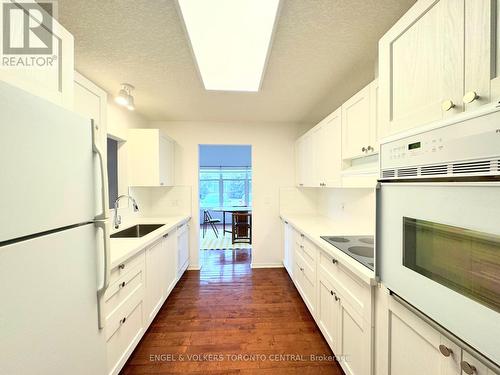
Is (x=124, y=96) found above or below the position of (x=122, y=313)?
above

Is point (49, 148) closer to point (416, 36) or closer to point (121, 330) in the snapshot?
point (121, 330)

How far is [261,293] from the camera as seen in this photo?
8.68ft

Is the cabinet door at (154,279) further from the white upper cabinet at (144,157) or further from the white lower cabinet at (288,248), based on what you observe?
the white lower cabinet at (288,248)

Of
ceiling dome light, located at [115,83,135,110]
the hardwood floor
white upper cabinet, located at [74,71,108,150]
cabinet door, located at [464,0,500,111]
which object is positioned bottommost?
the hardwood floor

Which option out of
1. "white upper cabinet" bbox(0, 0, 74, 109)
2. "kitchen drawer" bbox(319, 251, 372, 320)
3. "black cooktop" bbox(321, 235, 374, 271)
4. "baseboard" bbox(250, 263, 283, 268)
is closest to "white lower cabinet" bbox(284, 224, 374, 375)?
"kitchen drawer" bbox(319, 251, 372, 320)

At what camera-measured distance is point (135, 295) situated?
1.66 meters

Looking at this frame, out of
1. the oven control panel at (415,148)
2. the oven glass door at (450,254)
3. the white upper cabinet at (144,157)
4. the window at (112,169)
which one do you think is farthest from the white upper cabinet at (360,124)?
the window at (112,169)

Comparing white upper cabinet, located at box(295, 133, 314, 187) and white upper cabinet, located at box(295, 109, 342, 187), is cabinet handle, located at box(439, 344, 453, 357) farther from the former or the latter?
white upper cabinet, located at box(295, 133, 314, 187)

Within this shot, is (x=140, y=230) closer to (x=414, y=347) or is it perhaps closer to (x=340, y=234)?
(x=340, y=234)

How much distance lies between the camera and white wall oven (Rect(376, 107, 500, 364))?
22.5 inches

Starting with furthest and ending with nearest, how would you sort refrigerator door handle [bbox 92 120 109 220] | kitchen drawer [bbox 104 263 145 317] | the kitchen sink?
the kitchen sink → kitchen drawer [bbox 104 263 145 317] → refrigerator door handle [bbox 92 120 109 220]

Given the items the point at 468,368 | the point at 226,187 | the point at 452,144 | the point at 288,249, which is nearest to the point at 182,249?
the point at 288,249

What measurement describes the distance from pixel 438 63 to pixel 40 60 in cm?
163

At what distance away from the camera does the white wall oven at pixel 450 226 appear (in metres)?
0.57
